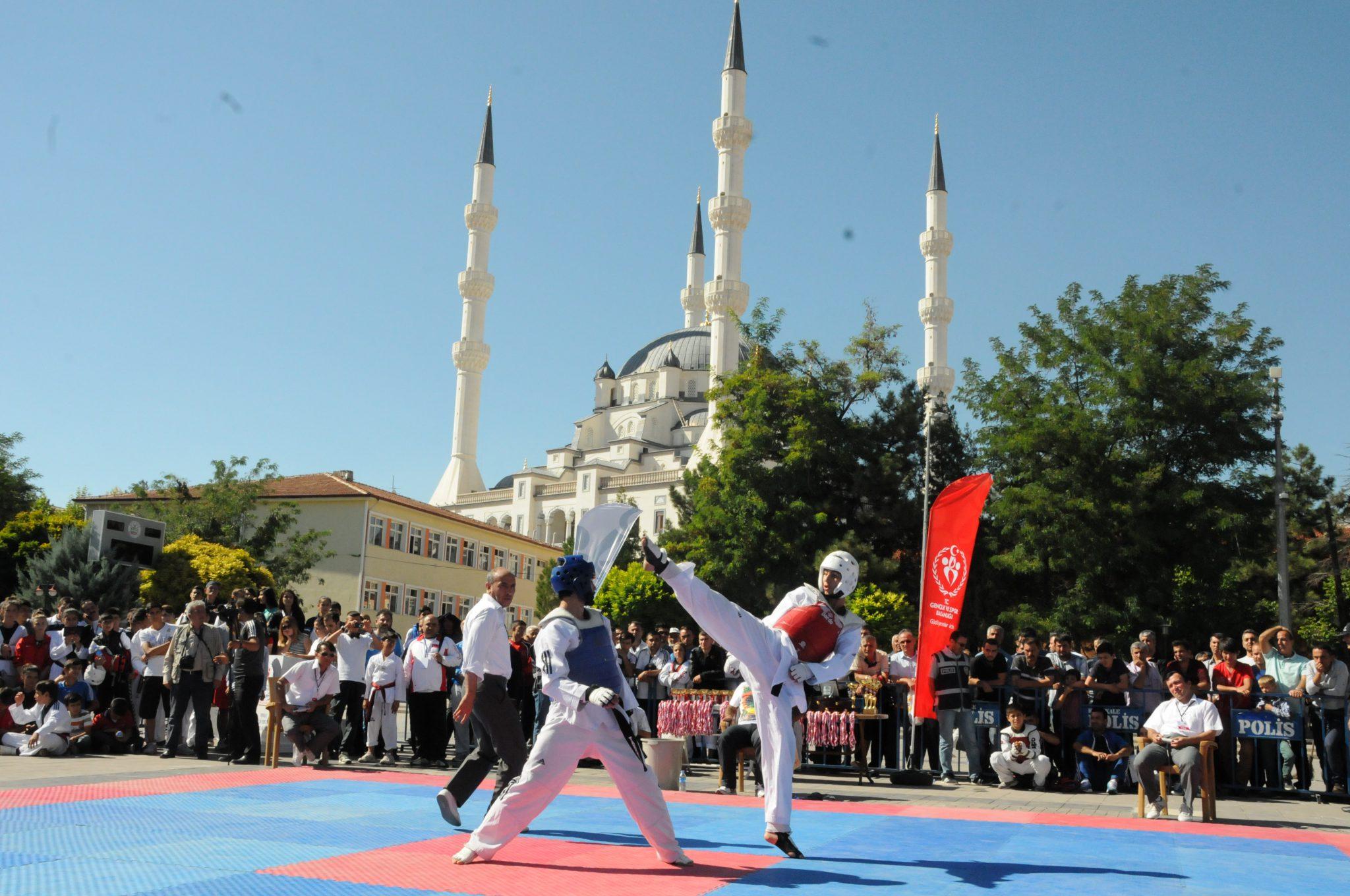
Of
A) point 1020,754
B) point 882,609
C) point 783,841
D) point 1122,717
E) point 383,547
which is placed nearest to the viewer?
point 783,841

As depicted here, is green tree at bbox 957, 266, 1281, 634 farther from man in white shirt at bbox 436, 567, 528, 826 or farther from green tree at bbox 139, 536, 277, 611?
man in white shirt at bbox 436, 567, 528, 826

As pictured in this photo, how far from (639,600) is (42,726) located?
34353mm

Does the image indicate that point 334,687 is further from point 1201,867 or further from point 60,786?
point 1201,867

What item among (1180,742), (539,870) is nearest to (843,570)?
(539,870)

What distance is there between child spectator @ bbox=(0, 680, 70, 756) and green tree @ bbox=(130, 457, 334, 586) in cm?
2400

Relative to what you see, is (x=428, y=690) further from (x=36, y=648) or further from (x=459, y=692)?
(x=36, y=648)

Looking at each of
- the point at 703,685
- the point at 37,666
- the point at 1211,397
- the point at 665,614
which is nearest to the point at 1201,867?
the point at 703,685

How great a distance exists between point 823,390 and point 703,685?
88.4ft

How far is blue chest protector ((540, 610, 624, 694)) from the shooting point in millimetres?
6785

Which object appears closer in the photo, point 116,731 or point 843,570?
point 843,570

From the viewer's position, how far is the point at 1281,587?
22.5m

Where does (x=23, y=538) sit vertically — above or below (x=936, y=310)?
below

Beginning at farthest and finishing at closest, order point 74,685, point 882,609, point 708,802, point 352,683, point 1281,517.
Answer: point 882,609, point 1281,517, point 352,683, point 74,685, point 708,802

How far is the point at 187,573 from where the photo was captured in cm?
3247
